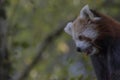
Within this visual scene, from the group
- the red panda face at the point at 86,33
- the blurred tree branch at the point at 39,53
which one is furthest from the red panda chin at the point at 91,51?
the blurred tree branch at the point at 39,53

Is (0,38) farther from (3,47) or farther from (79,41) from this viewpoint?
(79,41)

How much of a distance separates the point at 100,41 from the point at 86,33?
159 millimetres

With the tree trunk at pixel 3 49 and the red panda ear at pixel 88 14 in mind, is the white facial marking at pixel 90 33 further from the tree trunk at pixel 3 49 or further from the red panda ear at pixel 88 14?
the tree trunk at pixel 3 49

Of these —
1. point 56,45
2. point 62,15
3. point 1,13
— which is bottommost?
point 56,45

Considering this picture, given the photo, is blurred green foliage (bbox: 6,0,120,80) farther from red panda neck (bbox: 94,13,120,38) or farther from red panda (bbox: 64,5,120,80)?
red panda neck (bbox: 94,13,120,38)

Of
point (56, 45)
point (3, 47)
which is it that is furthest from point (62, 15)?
point (3, 47)

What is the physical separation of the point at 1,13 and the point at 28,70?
84.9 inches

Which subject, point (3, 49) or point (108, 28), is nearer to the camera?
point (108, 28)

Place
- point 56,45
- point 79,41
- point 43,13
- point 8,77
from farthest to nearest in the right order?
point 56,45 → point 43,13 → point 8,77 → point 79,41

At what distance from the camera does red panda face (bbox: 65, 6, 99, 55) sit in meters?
6.43

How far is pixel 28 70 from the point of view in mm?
10422

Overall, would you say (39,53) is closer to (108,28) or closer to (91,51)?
(91,51)

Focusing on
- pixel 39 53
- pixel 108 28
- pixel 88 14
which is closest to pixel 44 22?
pixel 39 53

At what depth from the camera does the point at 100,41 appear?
6.43 m
